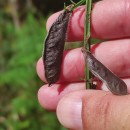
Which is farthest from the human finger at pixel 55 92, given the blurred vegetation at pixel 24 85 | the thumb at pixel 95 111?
the blurred vegetation at pixel 24 85

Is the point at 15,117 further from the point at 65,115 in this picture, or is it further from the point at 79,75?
the point at 65,115

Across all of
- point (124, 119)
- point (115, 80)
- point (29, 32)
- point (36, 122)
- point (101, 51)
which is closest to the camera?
point (124, 119)

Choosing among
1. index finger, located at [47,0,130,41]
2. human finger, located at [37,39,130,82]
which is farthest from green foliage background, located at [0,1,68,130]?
index finger, located at [47,0,130,41]

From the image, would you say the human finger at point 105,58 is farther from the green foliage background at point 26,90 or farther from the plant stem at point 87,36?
the green foliage background at point 26,90

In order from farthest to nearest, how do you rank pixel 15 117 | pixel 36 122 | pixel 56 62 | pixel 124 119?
pixel 15 117 → pixel 36 122 → pixel 56 62 → pixel 124 119

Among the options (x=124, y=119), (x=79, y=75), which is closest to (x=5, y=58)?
(x=79, y=75)
